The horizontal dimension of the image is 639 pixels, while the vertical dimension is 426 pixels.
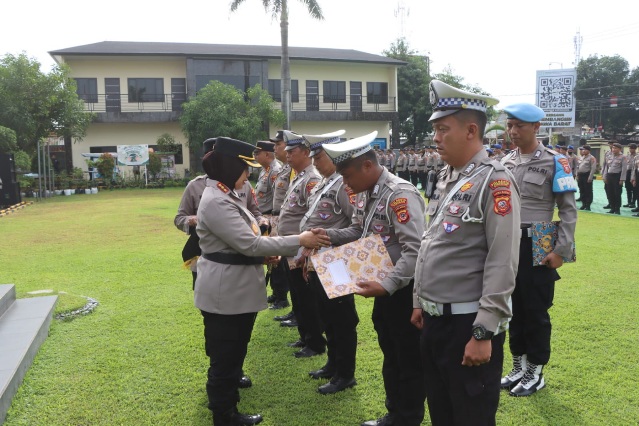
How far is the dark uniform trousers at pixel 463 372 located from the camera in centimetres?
220

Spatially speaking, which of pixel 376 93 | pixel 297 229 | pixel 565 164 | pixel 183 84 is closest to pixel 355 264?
pixel 565 164

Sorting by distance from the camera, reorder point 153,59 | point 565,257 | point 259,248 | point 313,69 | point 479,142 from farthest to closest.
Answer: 1. point 313,69
2. point 153,59
3. point 565,257
4. point 259,248
5. point 479,142

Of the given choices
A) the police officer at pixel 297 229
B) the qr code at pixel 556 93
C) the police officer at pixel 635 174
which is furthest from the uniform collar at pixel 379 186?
the qr code at pixel 556 93

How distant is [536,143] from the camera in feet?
11.9

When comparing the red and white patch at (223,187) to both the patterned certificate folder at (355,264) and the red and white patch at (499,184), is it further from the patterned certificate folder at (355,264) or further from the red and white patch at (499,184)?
the red and white patch at (499,184)

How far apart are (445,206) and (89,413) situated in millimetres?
2835

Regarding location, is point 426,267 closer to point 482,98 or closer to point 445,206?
point 445,206

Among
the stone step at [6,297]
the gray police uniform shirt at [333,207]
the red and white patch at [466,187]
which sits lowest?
the stone step at [6,297]

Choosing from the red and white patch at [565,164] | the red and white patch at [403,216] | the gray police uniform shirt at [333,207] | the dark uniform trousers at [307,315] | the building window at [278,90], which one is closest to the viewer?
the red and white patch at [403,216]

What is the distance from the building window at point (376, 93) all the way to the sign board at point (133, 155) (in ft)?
48.7

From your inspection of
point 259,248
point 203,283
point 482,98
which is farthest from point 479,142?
point 203,283

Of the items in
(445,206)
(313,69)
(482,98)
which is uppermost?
(313,69)

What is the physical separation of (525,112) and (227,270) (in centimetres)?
230

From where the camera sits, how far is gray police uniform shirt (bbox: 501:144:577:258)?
3.46 metres
